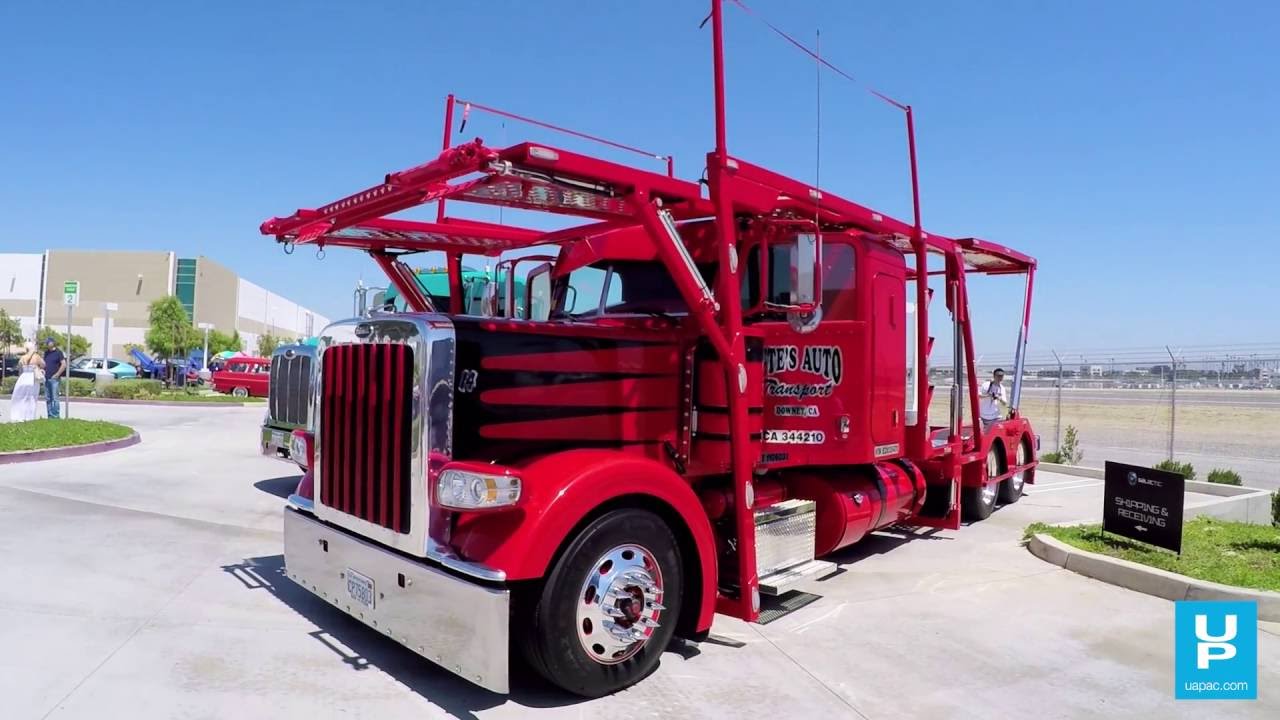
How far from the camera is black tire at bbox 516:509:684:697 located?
3.64m

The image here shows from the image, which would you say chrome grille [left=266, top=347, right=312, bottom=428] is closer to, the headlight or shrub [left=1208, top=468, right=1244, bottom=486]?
the headlight

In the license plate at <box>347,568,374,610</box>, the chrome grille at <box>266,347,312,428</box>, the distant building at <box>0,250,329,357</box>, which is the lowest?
the license plate at <box>347,568,374,610</box>

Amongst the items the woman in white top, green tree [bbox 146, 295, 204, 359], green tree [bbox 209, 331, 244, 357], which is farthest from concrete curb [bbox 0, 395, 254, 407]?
Answer: green tree [bbox 209, 331, 244, 357]

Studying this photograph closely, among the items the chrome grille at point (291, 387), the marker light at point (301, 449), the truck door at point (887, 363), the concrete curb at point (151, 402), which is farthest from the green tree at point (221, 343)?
the truck door at point (887, 363)

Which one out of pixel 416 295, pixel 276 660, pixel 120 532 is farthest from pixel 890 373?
pixel 120 532

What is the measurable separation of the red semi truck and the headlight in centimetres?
1

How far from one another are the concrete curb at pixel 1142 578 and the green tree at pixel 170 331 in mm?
49975

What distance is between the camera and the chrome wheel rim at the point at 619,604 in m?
3.82

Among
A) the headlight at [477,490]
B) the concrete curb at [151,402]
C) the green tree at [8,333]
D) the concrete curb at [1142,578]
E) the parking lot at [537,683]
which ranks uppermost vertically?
the green tree at [8,333]

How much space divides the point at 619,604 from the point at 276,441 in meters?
6.02

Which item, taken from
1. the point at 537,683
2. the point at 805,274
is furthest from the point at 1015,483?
the point at 537,683

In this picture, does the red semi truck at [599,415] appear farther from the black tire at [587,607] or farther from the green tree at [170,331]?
the green tree at [170,331]

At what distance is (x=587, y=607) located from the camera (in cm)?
380

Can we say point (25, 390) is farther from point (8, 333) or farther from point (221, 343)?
point (221, 343)
